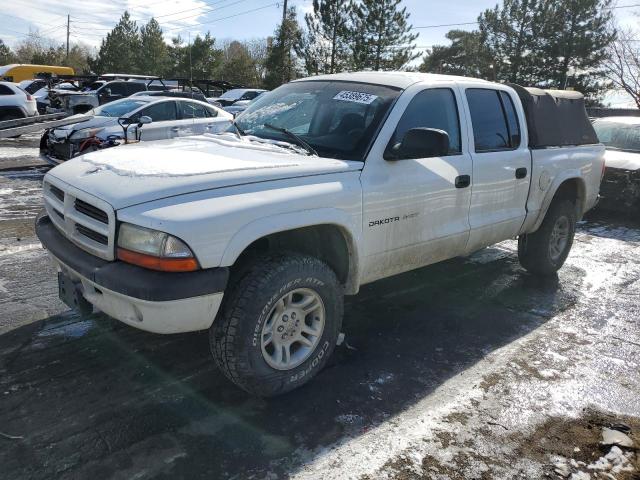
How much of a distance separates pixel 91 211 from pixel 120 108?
9688mm

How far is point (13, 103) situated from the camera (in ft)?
55.8

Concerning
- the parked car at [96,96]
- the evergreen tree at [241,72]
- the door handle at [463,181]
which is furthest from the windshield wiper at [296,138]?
the evergreen tree at [241,72]

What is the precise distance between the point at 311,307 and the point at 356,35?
3172cm

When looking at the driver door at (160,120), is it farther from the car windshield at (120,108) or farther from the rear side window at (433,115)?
the rear side window at (433,115)

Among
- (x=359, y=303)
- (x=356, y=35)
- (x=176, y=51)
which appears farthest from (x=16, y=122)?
(x=176, y=51)

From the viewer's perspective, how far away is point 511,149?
470 cm

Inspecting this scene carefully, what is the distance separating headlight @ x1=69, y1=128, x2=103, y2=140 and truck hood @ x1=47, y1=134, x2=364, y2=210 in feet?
23.2

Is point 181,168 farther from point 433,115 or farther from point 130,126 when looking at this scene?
point 130,126

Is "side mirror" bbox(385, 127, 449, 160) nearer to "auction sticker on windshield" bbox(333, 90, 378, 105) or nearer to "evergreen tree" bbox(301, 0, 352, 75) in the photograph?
"auction sticker on windshield" bbox(333, 90, 378, 105)

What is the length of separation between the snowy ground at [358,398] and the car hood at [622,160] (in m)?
4.36

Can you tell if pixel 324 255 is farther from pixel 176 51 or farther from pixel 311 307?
pixel 176 51

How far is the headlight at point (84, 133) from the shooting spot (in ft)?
33.3

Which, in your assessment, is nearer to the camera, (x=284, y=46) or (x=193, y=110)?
(x=193, y=110)

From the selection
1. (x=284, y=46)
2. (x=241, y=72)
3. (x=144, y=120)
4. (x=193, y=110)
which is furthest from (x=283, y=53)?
(x=144, y=120)
